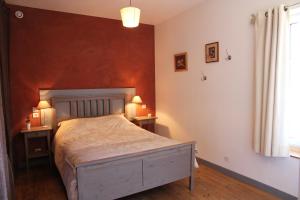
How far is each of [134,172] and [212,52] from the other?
214 cm

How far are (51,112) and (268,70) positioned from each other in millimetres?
3354

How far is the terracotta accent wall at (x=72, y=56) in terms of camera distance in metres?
3.52

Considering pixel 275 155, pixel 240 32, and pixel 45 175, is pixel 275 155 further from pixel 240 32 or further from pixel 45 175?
pixel 45 175

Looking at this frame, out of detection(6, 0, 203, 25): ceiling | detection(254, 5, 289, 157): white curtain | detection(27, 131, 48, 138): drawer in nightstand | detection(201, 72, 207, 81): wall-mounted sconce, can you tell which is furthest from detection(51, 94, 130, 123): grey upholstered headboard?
detection(254, 5, 289, 157): white curtain

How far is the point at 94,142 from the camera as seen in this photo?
286 cm

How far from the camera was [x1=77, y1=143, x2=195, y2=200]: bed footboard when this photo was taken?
6.99 ft

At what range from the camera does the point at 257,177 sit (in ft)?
9.15

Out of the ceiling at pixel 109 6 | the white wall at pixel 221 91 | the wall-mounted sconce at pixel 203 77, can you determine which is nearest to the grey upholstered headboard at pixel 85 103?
the white wall at pixel 221 91

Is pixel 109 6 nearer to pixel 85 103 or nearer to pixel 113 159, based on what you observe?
pixel 85 103

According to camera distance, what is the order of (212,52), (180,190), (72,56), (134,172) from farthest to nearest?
1. (72,56)
2. (212,52)
3. (180,190)
4. (134,172)

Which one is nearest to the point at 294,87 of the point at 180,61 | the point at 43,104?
the point at 180,61

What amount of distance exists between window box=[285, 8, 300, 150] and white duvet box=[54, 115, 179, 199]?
1369 millimetres

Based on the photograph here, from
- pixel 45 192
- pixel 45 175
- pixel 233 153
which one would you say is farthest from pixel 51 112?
pixel 233 153

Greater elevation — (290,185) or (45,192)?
(290,185)
